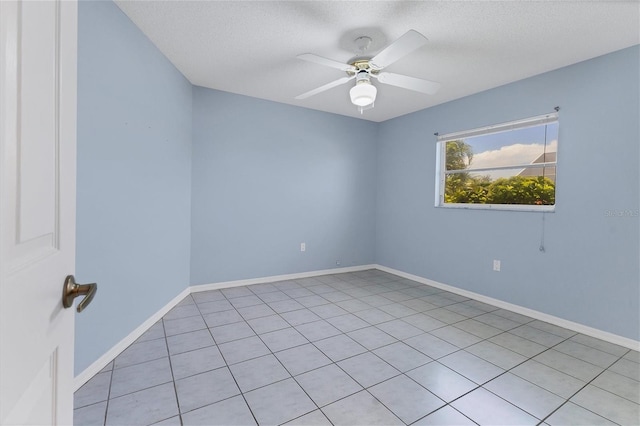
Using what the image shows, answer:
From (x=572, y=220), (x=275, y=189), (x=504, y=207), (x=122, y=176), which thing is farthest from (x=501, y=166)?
(x=122, y=176)

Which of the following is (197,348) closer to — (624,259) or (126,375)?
(126,375)

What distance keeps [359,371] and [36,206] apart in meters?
1.96

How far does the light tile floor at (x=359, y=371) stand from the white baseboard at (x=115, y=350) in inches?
1.8

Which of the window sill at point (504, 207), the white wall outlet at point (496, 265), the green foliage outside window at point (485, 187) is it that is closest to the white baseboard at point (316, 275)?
the white wall outlet at point (496, 265)

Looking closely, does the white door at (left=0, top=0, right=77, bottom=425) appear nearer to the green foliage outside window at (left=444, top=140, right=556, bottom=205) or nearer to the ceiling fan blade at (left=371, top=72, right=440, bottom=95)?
the ceiling fan blade at (left=371, top=72, right=440, bottom=95)

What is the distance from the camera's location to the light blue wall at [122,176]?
1760mm

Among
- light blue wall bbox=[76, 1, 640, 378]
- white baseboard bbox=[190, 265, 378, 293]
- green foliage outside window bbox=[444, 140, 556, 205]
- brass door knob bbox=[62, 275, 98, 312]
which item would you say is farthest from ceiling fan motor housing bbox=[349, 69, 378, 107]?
white baseboard bbox=[190, 265, 378, 293]

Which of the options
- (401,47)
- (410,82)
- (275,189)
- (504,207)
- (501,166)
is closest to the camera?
(401,47)

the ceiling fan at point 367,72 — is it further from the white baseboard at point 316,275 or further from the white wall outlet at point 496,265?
the white baseboard at point 316,275

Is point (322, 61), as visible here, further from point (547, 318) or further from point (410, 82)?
point (547, 318)

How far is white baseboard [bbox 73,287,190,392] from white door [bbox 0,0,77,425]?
1350mm

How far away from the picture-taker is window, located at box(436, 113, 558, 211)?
2947mm

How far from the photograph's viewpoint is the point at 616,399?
1725mm

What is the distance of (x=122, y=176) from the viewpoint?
6.92 ft
